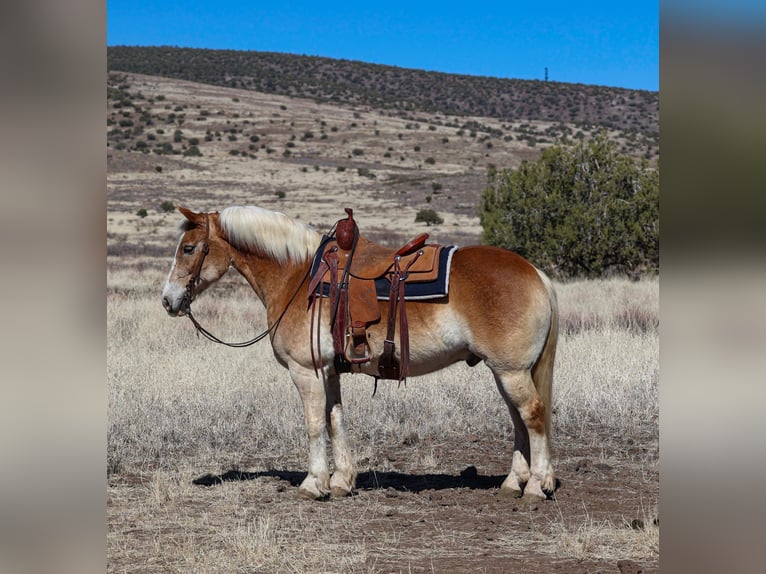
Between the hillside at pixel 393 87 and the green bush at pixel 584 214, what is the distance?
68.6 metres

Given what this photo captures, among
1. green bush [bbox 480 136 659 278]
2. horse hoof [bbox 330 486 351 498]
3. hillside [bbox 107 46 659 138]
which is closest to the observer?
horse hoof [bbox 330 486 351 498]

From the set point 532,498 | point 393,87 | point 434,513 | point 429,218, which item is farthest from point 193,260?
point 393,87

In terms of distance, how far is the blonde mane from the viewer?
21.2 ft

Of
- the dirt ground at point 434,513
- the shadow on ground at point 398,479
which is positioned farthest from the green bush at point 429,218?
the shadow on ground at point 398,479

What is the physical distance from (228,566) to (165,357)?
6.08 metres

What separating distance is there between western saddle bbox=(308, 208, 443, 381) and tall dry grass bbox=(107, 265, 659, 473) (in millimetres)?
1613

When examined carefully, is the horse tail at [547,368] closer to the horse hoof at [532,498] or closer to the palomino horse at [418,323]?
the palomino horse at [418,323]

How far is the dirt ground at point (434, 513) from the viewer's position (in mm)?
4965

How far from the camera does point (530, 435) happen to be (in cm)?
593

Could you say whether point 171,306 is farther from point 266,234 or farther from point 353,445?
point 353,445

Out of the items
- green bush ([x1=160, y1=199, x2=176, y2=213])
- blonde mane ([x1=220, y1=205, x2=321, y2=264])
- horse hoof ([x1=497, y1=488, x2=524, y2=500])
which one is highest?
green bush ([x1=160, y1=199, x2=176, y2=213])

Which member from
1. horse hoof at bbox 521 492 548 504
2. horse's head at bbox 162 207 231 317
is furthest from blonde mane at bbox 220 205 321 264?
horse hoof at bbox 521 492 548 504

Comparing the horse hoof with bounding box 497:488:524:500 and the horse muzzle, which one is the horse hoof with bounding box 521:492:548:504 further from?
the horse muzzle

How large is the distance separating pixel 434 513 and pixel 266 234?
2.47m
